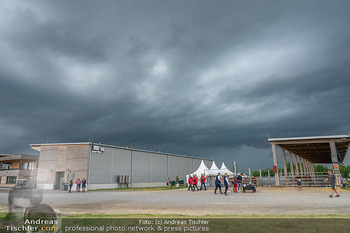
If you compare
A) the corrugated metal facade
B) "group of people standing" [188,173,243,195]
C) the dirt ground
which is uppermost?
the corrugated metal facade

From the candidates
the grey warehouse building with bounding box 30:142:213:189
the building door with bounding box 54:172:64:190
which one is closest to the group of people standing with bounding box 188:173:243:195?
the grey warehouse building with bounding box 30:142:213:189

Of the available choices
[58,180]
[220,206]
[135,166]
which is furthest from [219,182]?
[58,180]

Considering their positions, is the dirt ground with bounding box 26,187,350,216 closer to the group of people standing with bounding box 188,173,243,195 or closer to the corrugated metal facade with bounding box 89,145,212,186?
the group of people standing with bounding box 188,173,243,195

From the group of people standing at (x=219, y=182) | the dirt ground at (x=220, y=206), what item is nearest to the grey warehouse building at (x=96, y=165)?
the group of people standing at (x=219, y=182)

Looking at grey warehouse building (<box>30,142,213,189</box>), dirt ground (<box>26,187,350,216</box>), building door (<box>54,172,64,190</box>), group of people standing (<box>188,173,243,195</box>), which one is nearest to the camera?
dirt ground (<box>26,187,350,216</box>)

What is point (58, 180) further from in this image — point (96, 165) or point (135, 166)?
point (135, 166)

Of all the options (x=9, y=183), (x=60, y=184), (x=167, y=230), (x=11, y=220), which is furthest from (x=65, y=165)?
(x=167, y=230)

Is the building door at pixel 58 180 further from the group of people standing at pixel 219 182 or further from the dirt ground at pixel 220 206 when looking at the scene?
the dirt ground at pixel 220 206

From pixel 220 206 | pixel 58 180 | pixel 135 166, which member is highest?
pixel 135 166

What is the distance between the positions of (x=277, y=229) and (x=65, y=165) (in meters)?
38.4

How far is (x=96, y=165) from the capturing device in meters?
37.2

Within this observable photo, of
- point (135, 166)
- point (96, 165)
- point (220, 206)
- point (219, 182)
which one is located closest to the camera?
point (220, 206)

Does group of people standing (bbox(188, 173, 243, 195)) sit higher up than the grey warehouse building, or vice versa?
the grey warehouse building

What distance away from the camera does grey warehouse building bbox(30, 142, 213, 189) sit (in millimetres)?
36625
